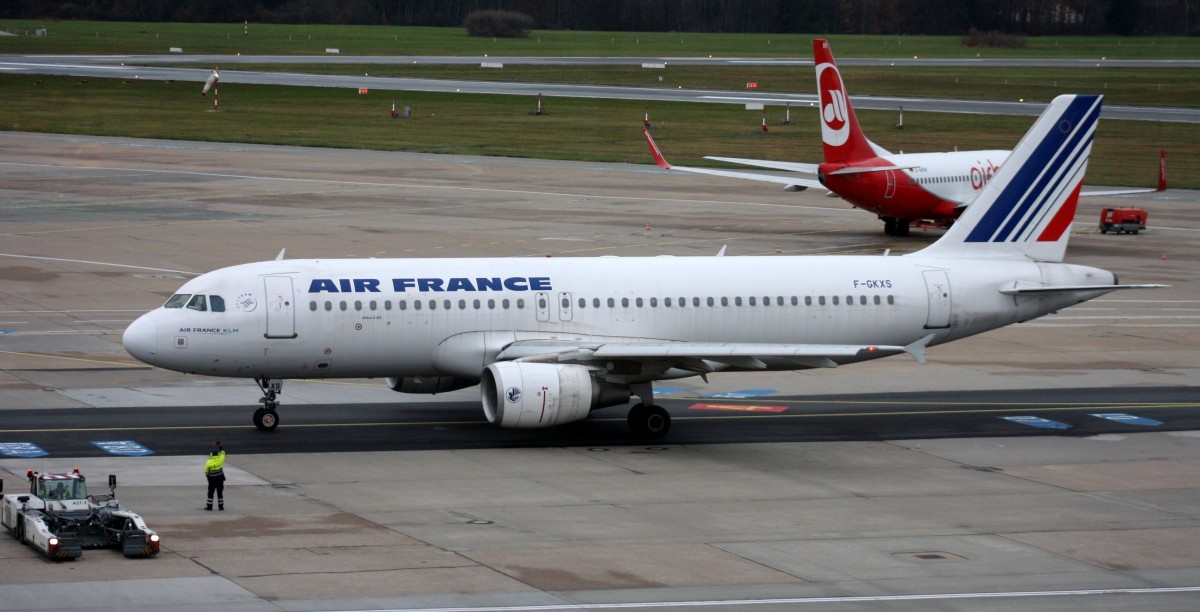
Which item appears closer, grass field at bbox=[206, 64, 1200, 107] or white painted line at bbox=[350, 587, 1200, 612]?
white painted line at bbox=[350, 587, 1200, 612]

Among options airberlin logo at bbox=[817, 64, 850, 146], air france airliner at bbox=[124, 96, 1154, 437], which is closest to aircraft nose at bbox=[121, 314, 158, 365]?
air france airliner at bbox=[124, 96, 1154, 437]

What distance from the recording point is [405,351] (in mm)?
36406

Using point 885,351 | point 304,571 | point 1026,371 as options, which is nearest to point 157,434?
point 304,571

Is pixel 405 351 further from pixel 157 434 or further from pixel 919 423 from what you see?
pixel 919 423

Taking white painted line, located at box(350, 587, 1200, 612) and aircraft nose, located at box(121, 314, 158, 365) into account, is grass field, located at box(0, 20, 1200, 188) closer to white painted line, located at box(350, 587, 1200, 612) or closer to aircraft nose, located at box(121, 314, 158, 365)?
aircraft nose, located at box(121, 314, 158, 365)

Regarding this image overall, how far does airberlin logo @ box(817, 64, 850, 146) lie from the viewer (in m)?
66.9

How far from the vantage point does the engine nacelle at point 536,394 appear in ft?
111

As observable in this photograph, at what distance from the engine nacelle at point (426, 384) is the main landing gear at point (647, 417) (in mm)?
4097

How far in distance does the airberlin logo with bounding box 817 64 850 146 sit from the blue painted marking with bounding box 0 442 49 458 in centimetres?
4067

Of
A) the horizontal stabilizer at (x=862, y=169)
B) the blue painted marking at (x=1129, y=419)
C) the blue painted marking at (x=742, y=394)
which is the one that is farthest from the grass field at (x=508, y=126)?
the blue painted marking at (x=742, y=394)

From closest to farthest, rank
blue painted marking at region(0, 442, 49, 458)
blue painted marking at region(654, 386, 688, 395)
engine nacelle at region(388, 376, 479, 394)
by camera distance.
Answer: blue painted marking at region(0, 442, 49, 458) → engine nacelle at region(388, 376, 479, 394) → blue painted marking at region(654, 386, 688, 395)

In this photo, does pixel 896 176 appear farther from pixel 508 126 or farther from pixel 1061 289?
pixel 508 126

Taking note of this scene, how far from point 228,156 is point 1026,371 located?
212 feet

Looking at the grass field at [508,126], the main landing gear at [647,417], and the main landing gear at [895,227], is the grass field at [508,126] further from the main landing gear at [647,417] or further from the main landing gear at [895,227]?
the main landing gear at [647,417]
